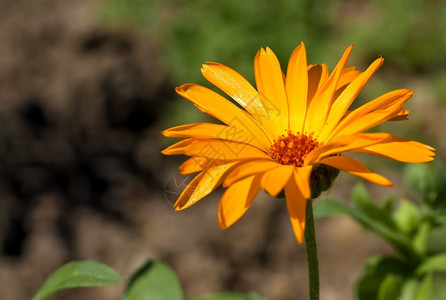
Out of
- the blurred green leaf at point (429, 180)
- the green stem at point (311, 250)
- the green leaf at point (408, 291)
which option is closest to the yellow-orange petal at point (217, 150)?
the green stem at point (311, 250)

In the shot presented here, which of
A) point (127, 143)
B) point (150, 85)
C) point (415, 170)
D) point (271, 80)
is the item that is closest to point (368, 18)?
point (150, 85)

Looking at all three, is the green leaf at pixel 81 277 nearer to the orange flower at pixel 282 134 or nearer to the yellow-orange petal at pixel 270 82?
the orange flower at pixel 282 134

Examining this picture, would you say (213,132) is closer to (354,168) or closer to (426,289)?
(354,168)

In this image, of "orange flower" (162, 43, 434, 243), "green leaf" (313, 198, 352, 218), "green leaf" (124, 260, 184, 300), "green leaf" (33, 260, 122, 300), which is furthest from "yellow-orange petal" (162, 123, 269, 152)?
"green leaf" (124, 260, 184, 300)

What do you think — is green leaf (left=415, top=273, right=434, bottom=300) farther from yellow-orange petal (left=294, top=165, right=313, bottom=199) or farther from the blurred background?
the blurred background

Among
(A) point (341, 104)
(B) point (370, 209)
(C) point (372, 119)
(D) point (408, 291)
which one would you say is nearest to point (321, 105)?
(A) point (341, 104)
